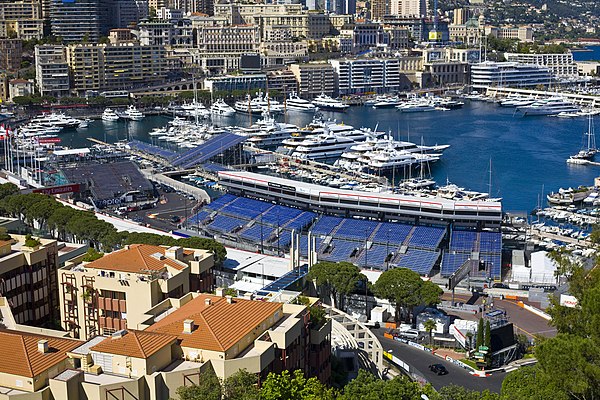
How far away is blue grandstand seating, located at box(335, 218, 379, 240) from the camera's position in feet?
80.0

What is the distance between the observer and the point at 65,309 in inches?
575

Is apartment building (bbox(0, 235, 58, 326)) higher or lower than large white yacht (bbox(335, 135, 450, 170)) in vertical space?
higher

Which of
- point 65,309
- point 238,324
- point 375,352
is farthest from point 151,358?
point 375,352

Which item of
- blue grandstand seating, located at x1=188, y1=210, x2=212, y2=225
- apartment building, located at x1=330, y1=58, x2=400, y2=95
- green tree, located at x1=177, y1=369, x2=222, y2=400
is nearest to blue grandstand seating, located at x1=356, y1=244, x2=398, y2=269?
blue grandstand seating, located at x1=188, y1=210, x2=212, y2=225

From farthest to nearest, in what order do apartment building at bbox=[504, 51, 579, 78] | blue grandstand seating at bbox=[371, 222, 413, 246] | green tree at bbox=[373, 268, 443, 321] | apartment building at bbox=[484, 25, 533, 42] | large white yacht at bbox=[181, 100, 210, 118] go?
apartment building at bbox=[484, 25, 533, 42] < apartment building at bbox=[504, 51, 579, 78] < large white yacht at bbox=[181, 100, 210, 118] < blue grandstand seating at bbox=[371, 222, 413, 246] < green tree at bbox=[373, 268, 443, 321]

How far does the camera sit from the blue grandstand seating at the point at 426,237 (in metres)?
23.5

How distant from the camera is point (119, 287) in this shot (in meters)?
13.8

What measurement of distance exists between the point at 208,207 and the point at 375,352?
1358 cm

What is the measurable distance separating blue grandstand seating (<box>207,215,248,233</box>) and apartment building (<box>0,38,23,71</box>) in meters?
45.9

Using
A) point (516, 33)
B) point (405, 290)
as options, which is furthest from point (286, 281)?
point (516, 33)

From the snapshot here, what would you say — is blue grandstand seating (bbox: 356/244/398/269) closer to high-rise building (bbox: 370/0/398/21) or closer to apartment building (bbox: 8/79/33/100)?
apartment building (bbox: 8/79/33/100)

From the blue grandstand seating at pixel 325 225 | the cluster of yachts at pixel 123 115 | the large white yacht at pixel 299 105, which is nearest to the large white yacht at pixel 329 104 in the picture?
the large white yacht at pixel 299 105

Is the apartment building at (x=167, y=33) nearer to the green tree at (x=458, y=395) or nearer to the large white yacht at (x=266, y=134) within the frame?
the large white yacht at (x=266, y=134)

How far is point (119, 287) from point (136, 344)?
3.17 meters
